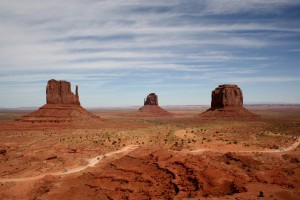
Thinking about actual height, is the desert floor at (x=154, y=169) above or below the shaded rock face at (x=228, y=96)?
below

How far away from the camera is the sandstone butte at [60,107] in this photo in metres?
80.6

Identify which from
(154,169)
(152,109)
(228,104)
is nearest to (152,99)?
(152,109)

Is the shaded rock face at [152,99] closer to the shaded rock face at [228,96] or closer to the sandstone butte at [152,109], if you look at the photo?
the sandstone butte at [152,109]

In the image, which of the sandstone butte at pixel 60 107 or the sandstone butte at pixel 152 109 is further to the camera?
the sandstone butte at pixel 152 109

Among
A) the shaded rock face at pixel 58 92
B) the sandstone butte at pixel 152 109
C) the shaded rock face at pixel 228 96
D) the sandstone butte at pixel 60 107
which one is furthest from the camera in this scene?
the sandstone butte at pixel 152 109

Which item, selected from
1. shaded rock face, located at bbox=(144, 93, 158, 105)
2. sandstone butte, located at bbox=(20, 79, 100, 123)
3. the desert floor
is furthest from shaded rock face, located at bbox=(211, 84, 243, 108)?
shaded rock face, located at bbox=(144, 93, 158, 105)

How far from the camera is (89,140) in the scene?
52.5 meters

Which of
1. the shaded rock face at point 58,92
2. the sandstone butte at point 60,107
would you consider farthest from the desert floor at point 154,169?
the shaded rock face at point 58,92

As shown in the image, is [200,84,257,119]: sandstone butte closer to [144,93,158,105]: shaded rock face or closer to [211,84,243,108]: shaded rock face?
[211,84,243,108]: shaded rock face

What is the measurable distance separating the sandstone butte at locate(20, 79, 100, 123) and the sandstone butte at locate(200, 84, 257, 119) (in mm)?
39699

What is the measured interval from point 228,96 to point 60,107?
53790 mm

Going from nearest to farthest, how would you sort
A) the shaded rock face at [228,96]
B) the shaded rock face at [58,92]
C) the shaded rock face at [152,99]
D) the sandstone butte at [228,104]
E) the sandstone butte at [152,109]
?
the shaded rock face at [58,92] → the sandstone butte at [228,104] → the shaded rock face at [228,96] → the sandstone butte at [152,109] → the shaded rock face at [152,99]

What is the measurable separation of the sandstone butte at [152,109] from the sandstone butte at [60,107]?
219 ft

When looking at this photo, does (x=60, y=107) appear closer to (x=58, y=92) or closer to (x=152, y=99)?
(x=58, y=92)
